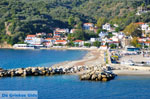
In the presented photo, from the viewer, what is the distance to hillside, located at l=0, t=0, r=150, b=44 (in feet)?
257

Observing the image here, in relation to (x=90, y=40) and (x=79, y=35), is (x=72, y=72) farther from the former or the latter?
(x=79, y=35)

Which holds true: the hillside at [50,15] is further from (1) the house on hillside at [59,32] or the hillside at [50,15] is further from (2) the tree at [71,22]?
(1) the house on hillside at [59,32]

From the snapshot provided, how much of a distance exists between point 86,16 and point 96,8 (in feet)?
30.2

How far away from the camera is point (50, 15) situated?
95000 millimetres

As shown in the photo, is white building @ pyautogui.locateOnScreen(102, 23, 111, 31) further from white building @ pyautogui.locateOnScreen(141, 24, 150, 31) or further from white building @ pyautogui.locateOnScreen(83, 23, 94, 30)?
white building @ pyautogui.locateOnScreen(141, 24, 150, 31)

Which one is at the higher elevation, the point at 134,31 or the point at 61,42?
the point at 134,31

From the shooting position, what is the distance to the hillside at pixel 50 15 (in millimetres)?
78294

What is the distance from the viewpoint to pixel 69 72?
3391cm

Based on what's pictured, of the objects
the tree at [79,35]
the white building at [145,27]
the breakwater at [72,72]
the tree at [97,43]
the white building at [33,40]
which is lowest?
the breakwater at [72,72]

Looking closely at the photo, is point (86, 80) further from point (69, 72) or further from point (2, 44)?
point (2, 44)

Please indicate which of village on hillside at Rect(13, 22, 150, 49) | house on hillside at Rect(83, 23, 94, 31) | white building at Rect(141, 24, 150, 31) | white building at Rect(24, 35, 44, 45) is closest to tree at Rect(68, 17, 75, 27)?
house on hillside at Rect(83, 23, 94, 31)

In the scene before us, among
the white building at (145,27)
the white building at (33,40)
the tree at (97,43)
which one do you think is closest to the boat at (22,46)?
the white building at (33,40)

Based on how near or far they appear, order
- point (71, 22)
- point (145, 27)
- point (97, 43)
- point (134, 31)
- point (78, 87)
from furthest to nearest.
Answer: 1. point (71, 22)
2. point (145, 27)
3. point (134, 31)
4. point (97, 43)
5. point (78, 87)

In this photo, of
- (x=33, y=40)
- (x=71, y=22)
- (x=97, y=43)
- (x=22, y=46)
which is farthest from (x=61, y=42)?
(x=71, y=22)
